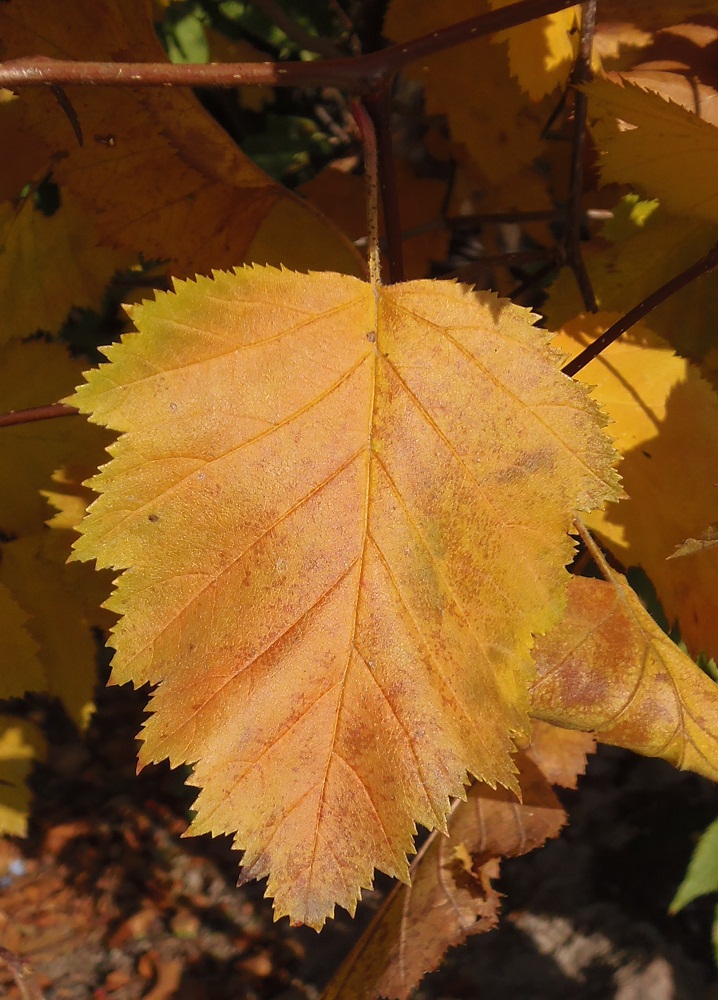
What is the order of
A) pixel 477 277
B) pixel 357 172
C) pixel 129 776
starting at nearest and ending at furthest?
pixel 477 277, pixel 357 172, pixel 129 776

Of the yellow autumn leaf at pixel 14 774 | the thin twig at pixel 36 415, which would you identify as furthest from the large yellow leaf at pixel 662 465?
the yellow autumn leaf at pixel 14 774

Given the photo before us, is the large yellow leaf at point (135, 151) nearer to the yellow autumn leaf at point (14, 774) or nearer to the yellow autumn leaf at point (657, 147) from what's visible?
the yellow autumn leaf at point (657, 147)

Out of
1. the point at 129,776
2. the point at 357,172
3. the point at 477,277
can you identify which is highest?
the point at 357,172

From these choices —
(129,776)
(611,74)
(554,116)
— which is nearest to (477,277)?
(554,116)

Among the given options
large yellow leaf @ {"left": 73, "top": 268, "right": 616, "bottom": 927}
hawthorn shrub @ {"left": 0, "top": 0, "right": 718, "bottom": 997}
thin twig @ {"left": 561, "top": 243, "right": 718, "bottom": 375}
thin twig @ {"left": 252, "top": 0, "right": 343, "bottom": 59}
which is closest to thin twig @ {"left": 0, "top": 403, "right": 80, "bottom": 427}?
hawthorn shrub @ {"left": 0, "top": 0, "right": 718, "bottom": 997}

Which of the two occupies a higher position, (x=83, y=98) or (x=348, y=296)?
(x=83, y=98)

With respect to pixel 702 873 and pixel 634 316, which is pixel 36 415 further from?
pixel 702 873

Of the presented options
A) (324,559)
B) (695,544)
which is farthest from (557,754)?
(324,559)

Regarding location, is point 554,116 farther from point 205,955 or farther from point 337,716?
point 205,955

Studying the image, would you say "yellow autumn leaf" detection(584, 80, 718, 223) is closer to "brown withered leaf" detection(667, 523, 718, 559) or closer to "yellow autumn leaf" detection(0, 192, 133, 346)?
"brown withered leaf" detection(667, 523, 718, 559)
